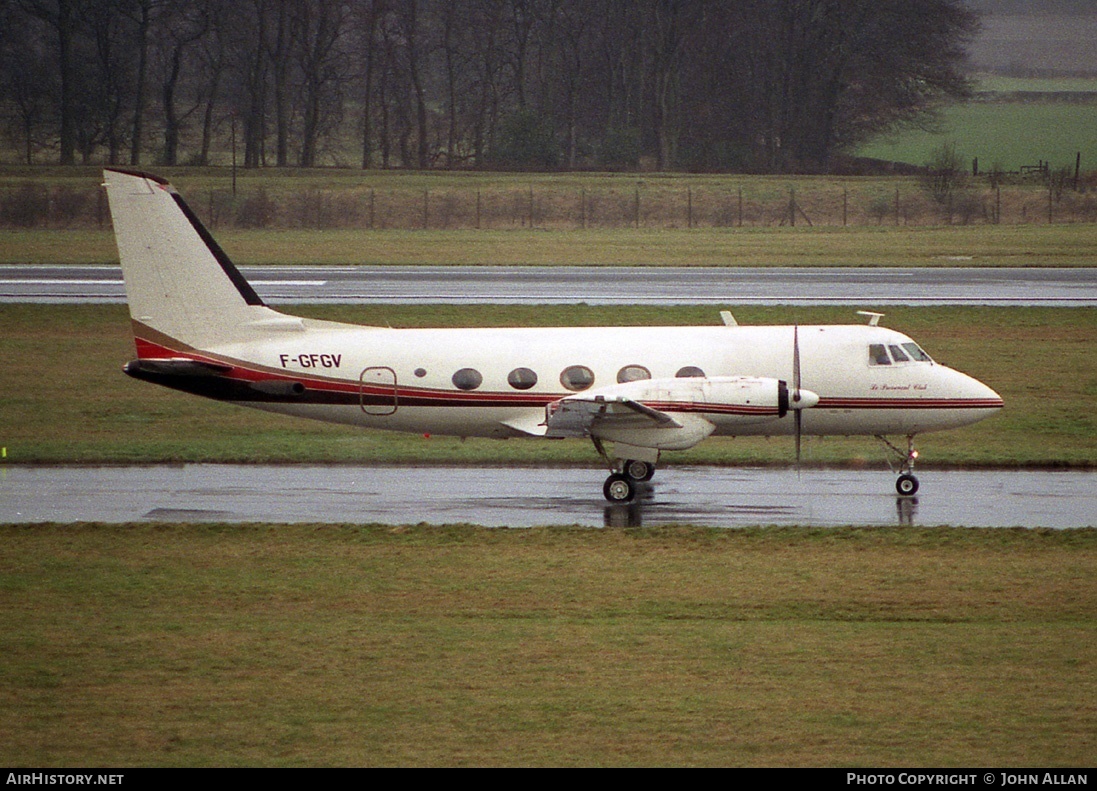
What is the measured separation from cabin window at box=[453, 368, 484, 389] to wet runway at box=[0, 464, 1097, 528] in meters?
2.02

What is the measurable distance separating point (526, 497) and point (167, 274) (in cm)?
804

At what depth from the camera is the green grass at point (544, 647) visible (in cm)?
1188

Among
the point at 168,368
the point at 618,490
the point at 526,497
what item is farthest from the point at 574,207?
the point at 618,490

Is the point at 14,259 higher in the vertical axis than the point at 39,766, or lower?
higher

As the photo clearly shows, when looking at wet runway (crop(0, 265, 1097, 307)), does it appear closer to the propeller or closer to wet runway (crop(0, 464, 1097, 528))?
wet runway (crop(0, 464, 1097, 528))

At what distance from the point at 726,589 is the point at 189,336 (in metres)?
12.2

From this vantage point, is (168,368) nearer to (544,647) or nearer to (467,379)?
(467,379)

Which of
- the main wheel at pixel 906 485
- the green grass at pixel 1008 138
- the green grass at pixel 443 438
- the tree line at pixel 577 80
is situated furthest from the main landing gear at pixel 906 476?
the green grass at pixel 1008 138

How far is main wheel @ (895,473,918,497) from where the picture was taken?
23.7 metres

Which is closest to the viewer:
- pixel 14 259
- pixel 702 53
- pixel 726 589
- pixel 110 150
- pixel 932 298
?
pixel 726 589

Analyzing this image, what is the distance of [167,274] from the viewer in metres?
24.6
